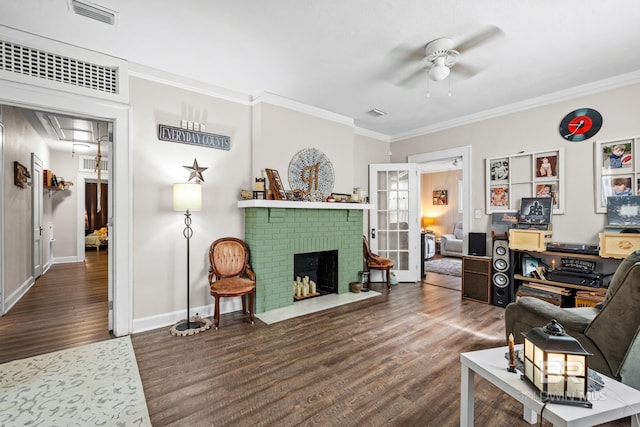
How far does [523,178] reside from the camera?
4082 millimetres

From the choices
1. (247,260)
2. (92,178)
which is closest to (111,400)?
(247,260)

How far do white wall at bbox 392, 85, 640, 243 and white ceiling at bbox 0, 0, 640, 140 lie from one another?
0.59 ft

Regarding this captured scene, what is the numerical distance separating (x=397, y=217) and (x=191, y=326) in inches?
147

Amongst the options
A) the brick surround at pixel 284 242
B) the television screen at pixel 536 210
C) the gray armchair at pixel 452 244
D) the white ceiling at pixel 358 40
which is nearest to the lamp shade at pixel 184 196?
the brick surround at pixel 284 242

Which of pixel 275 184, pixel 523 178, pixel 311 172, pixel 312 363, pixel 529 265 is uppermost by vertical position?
pixel 311 172

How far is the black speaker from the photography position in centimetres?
435

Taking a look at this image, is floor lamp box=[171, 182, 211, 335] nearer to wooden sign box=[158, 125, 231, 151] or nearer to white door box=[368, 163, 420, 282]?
wooden sign box=[158, 125, 231, 151]

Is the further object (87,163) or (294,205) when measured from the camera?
(87,163)

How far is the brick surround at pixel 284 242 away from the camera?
364cm

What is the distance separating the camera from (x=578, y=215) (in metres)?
3.61

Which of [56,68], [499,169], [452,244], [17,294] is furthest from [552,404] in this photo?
[452,244]

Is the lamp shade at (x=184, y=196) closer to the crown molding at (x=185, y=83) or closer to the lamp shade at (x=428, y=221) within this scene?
the crown molding at (x=185, y=83)

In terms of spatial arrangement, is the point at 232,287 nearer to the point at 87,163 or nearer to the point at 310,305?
the point at 310,305

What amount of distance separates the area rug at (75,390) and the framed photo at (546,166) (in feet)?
15.8
